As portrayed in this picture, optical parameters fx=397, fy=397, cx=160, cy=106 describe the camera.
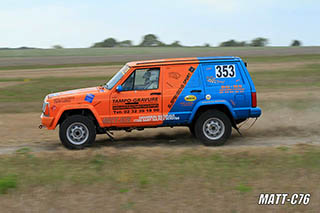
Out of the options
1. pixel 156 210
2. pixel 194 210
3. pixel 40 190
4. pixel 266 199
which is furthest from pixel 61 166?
pixel 266 199

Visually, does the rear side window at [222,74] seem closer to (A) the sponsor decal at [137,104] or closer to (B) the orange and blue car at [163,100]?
(B) the orange and blue car at [163,100]

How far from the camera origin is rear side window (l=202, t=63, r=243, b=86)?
8531mm

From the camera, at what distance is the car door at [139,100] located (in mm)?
8453

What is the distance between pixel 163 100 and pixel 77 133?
2011 mm

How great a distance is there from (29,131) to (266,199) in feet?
23.7

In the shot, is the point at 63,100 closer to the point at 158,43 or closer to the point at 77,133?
the point at 77,133

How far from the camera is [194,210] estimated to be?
5812 millimetres

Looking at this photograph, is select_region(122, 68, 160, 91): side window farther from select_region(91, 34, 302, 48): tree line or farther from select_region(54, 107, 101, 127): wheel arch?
select_region(91, 34, 302, 48): tree line

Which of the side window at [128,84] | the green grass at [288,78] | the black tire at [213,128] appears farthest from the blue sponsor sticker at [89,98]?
the green grass at [288,78]

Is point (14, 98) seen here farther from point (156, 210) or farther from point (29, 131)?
point (156, 210)

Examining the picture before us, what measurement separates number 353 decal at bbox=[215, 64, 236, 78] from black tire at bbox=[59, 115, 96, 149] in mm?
2946

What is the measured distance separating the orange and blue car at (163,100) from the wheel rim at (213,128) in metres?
0.02

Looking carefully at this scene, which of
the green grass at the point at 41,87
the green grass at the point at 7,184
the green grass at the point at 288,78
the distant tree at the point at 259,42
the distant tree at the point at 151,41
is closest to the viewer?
the green grass at the point at 7,184

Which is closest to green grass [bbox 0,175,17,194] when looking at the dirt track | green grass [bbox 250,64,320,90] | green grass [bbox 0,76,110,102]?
the dirt track
